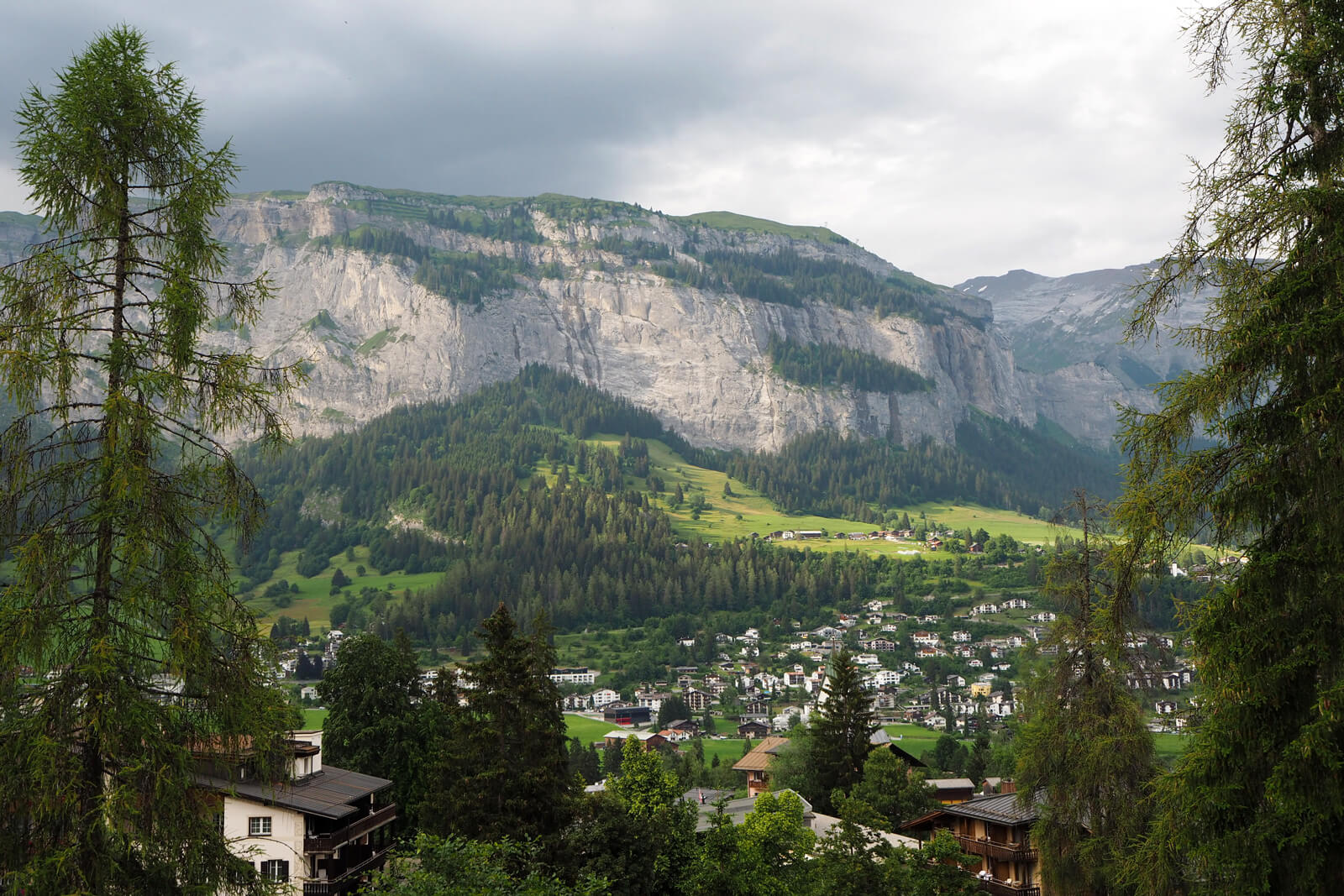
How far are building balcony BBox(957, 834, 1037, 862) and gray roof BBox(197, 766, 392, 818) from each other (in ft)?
87.3

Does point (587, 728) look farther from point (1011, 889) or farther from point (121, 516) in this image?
point (121, 516)

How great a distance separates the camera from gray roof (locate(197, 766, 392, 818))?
137 feet

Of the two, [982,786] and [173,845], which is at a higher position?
[173,845]

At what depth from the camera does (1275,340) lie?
41.7 feet

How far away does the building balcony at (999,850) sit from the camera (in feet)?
144

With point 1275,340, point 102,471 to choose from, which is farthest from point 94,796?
point 1275,340

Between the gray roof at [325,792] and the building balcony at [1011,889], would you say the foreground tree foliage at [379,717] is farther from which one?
the building balcony at [1011,889]

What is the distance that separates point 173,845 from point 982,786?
286 feet

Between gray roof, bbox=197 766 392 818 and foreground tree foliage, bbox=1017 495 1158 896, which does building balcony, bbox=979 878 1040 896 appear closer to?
foreground tree foliage, bbox=1017 495 1158 896

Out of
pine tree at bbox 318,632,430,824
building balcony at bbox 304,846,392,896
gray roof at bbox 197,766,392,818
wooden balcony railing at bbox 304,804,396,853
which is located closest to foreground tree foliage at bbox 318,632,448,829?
pine tree at bbox 318,632,430,824

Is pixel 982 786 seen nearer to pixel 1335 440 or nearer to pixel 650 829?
pixel 650 829

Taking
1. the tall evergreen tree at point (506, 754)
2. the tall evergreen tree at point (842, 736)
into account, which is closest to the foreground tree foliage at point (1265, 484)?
the tall evergreen tree at point (506, 754)

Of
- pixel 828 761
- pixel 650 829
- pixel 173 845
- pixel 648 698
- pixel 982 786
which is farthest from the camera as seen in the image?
pixel 648 698

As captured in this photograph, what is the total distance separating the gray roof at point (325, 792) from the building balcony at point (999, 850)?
2661cm
